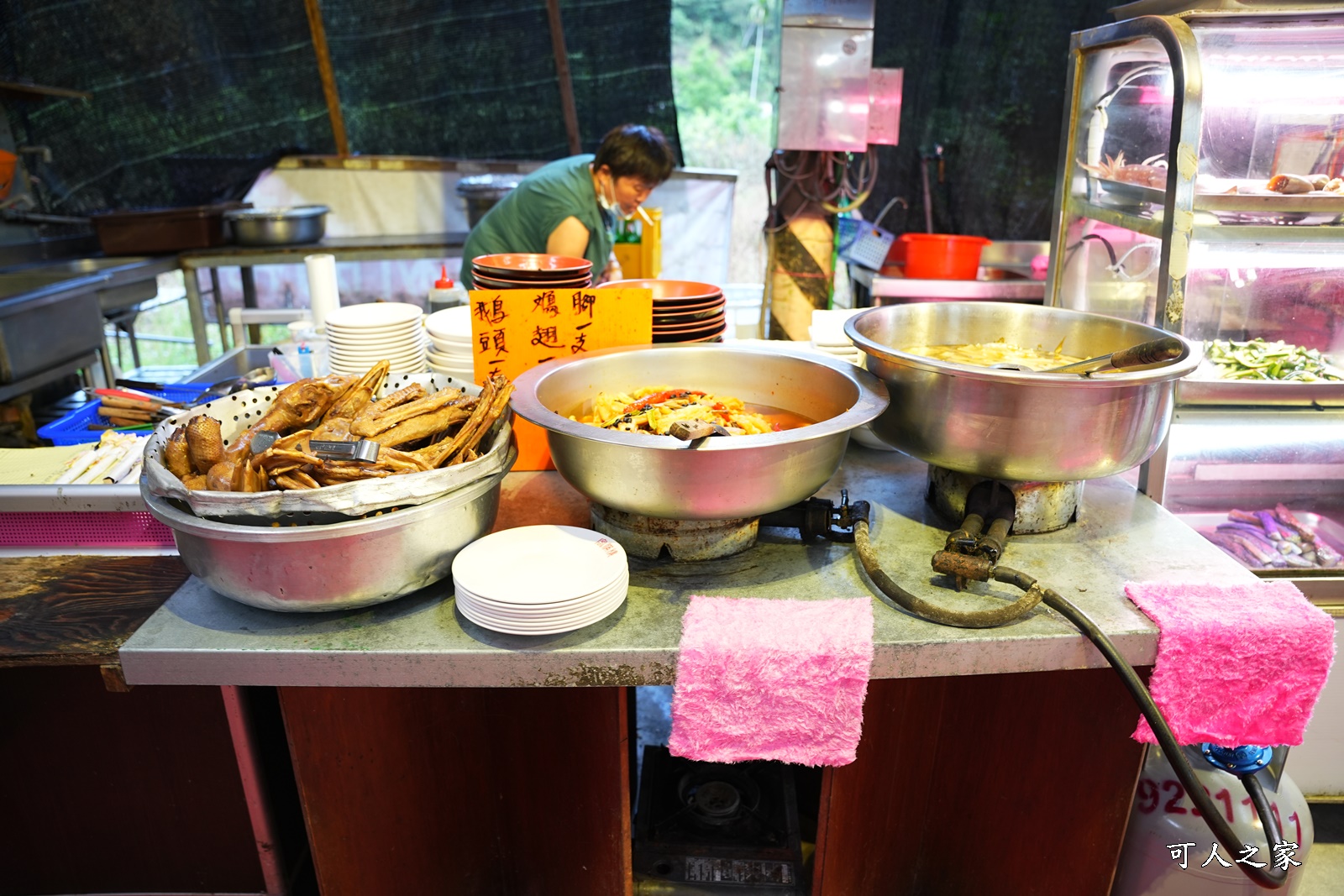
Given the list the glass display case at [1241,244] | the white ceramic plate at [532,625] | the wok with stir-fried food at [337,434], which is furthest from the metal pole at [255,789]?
the glass display case at [1241,244]

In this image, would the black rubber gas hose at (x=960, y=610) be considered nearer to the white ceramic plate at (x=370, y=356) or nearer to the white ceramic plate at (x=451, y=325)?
the white ceramic plate at (x=451, y=325)

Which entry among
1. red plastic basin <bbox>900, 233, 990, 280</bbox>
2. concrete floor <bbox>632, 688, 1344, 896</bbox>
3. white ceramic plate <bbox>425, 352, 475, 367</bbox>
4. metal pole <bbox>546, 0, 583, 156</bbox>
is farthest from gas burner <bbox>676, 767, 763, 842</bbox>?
metal pole <bbox>546, 0, 583, 156</bbox>

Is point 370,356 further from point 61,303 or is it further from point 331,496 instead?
point 61,303

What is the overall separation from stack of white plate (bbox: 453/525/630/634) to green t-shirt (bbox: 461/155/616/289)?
7.96 ft

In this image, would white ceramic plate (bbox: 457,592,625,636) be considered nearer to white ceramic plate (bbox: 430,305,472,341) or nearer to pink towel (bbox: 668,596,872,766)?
pink towel (bbox: 668,596,872,766)

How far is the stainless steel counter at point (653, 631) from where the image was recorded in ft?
4.82

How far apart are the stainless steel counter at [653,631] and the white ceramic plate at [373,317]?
0.95 m

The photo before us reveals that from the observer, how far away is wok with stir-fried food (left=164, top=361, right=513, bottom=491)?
151 cm

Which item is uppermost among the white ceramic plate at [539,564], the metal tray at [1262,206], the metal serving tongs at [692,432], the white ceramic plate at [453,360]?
the metal tray at [1262,206]

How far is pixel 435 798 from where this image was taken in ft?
6.38

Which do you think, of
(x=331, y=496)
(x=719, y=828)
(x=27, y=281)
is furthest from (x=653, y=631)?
(x=27, y=281)

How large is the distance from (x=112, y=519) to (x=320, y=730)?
2.33 ft

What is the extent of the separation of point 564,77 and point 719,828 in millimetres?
5701

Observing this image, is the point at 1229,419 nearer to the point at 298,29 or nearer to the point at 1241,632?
the point at 1241,632
